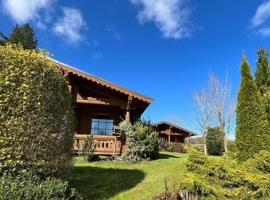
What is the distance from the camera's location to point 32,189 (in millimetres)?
7344

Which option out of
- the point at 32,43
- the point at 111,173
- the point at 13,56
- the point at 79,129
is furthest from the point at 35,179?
the point at 32,43

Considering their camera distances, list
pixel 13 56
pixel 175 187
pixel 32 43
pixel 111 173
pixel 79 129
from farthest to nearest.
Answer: pixel 32 43 → pixel 79 129 → pixel 111 173 → pixel 175 187 → pixel 13 56

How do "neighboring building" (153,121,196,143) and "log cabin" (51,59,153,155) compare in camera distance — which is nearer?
"log cabin" (51,59,153,155)

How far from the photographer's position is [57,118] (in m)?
8.69

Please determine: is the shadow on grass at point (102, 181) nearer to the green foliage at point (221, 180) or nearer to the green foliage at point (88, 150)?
the green foliage at point (88, 150)

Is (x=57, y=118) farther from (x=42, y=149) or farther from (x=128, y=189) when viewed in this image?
(x=128, y=189)

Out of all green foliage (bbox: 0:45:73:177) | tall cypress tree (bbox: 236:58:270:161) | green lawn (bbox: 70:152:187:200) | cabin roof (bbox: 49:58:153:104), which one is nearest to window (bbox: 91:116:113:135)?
cabin roof (bbox: 49:58:153:104)

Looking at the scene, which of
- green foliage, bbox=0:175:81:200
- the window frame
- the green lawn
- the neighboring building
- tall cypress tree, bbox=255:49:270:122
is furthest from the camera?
the neighboring building

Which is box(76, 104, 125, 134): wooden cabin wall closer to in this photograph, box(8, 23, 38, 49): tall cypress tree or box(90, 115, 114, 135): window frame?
A: box(90, 115, 114, 135): window frame

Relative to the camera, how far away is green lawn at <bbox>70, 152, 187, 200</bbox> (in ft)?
32.3

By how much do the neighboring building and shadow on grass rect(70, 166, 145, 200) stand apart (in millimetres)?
28361

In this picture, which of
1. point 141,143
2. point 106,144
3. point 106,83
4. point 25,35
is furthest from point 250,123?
point 25,35

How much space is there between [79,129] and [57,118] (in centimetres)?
1394

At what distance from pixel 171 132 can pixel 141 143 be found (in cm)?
2603
